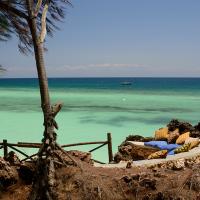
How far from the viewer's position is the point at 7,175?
6.88 meters

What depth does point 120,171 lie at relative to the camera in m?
7.36

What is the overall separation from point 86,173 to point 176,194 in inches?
A: 60.8

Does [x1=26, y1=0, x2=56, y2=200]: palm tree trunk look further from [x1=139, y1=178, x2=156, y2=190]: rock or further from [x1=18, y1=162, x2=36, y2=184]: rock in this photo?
[x1=139, y1=178, x2=156, y2=190]: rock

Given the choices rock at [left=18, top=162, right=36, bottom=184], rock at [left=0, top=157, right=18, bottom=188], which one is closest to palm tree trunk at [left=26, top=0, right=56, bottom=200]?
rock at [left=18, top=162, right=36, bottom=184]

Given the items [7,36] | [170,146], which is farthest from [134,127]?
[7,36]

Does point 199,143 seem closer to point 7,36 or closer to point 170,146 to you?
point 170,146

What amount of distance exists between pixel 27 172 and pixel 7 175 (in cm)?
35

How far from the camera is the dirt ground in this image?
6.25 metres

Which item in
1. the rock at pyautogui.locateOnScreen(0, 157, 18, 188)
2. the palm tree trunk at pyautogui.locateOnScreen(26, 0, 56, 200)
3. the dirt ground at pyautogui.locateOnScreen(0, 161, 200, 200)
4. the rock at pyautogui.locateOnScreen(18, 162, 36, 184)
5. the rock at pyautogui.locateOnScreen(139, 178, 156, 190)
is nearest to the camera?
the palm tree trunk at pyautogui.locateOnScreen(26, 0, 56, 200)

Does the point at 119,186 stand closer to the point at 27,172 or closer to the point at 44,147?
the point at 44,147

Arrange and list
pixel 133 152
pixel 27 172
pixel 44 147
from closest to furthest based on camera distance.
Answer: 1. pixel 44 147
2. pixel 27 172
3. pixel 133 152

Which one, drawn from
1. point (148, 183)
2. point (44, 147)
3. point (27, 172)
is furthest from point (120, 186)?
point (27, 172)

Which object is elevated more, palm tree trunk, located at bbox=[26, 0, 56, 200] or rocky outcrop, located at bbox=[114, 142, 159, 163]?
palm tree trunk, located at bbox=[26, 0, 56, 200]

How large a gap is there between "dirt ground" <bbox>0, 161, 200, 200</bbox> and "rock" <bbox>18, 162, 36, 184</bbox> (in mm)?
169
